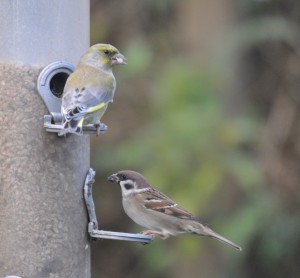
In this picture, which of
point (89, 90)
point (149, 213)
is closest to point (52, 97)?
point (89, 90)

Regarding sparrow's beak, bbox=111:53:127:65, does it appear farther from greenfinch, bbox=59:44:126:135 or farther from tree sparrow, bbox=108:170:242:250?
tree sparrow, bbox=108:170:242:250

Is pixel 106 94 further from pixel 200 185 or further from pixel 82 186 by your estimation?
pixel 200 185

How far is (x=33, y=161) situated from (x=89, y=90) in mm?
519

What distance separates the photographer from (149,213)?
6.44 meters

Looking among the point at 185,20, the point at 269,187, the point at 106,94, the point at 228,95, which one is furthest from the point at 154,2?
the point at 106,94

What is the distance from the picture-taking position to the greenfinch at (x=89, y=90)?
5520 millimetres

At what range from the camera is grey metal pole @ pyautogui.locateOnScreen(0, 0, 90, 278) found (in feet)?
18.7

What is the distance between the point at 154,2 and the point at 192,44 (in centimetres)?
67

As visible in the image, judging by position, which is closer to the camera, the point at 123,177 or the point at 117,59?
the point at 117,59

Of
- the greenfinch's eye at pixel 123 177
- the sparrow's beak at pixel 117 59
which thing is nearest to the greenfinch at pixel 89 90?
the sparrow's beak at pixel 117 59

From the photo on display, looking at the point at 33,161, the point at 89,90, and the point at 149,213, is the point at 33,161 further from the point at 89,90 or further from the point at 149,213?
the point at 149,213

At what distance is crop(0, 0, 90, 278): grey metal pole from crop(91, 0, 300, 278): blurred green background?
12.3ft

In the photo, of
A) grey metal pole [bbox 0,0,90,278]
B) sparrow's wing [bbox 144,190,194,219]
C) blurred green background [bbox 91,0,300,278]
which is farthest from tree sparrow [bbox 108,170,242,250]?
blurred green background [bbox 91,0,300,278]

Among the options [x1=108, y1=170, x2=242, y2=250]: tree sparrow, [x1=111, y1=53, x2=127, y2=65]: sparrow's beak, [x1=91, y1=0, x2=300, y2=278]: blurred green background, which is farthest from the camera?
[x1=91, y1=0, x2=300, y2=278]: blurred green background
